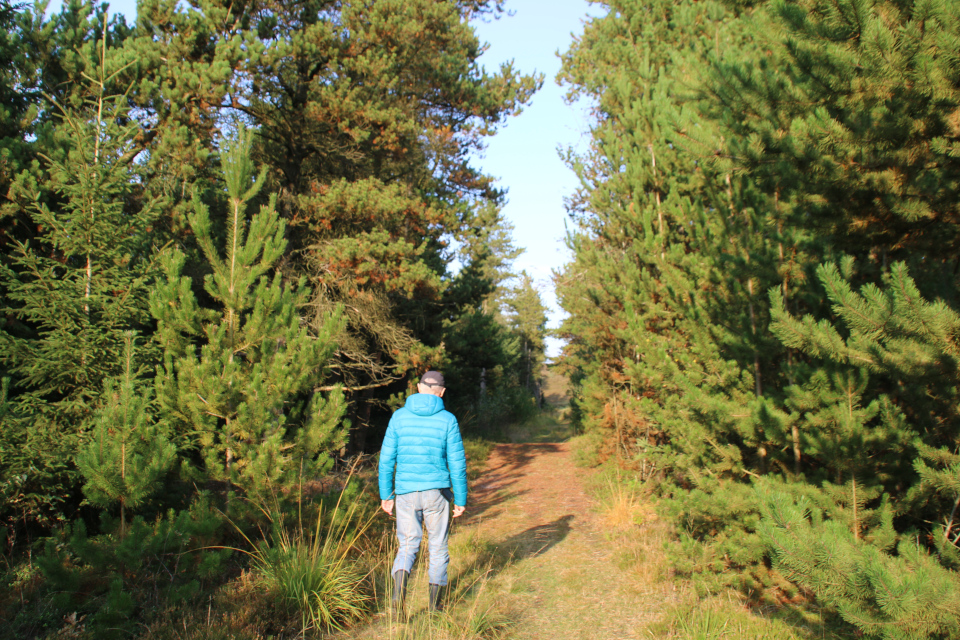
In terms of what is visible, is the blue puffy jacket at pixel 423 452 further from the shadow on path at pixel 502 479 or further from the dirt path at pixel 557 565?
the shadow on path at pixel 502 479

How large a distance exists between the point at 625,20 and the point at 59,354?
37.4 feet

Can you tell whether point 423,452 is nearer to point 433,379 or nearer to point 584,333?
point 433,379

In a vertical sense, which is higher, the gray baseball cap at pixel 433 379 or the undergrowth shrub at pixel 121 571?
the gray baseball cap at pixel 433 379

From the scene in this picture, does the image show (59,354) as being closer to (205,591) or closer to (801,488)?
(205,591)

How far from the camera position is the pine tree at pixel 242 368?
512 cm

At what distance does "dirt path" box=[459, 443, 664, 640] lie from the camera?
456 centimetres

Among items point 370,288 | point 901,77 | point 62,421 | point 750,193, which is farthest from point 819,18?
point 370,288

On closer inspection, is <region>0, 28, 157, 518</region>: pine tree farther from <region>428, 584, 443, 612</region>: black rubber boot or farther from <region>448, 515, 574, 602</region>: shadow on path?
<region>448, 515, 574, 602</region>: shadow on path

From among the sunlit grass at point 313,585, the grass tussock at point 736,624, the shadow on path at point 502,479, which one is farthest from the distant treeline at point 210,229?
the grass tussock at point 736,624

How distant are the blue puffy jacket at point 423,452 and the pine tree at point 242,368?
4.05 feet

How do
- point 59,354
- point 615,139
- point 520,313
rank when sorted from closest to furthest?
point 59,354 < point 615,139 < point 520,313

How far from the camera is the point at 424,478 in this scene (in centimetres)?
442

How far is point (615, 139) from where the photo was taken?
8977 mm

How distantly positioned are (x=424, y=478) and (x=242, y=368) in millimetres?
2380
